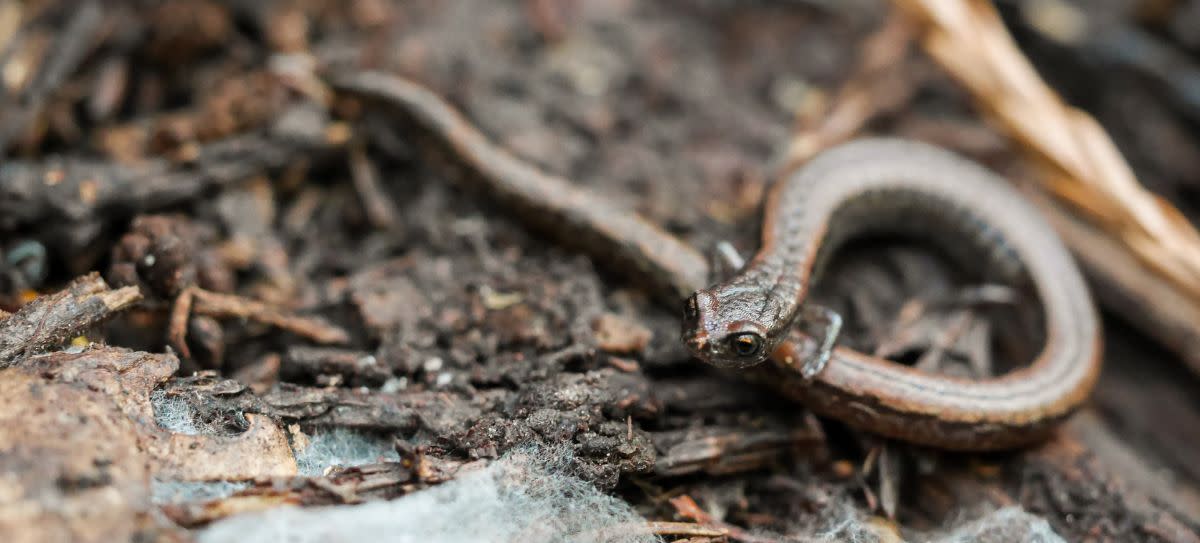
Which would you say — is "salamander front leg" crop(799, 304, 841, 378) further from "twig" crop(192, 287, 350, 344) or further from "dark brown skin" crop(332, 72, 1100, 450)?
"twig" crop(192, 287, 350, 344)

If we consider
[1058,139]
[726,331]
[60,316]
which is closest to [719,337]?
[726,331]

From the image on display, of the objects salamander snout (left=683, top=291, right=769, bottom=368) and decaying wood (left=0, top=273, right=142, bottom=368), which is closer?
decaying wood (left=0, top=273, right=142, bottom=368)

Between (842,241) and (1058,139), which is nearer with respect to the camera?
(1058,139)

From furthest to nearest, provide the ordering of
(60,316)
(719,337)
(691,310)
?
(691,310) < (719,337) < (60,316)

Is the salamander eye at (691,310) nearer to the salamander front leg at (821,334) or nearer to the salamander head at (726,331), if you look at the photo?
the salamander head at (726,331)

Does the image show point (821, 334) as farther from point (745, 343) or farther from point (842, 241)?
point (842, 241)

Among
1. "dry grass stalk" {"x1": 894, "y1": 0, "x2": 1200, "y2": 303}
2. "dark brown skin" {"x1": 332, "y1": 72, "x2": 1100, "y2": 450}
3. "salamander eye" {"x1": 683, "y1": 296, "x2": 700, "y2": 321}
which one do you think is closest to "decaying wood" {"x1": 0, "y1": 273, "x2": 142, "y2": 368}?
"dark brown skin" {"x1": 332, "y1": 72, "x2": 1100, "y2": 450}
